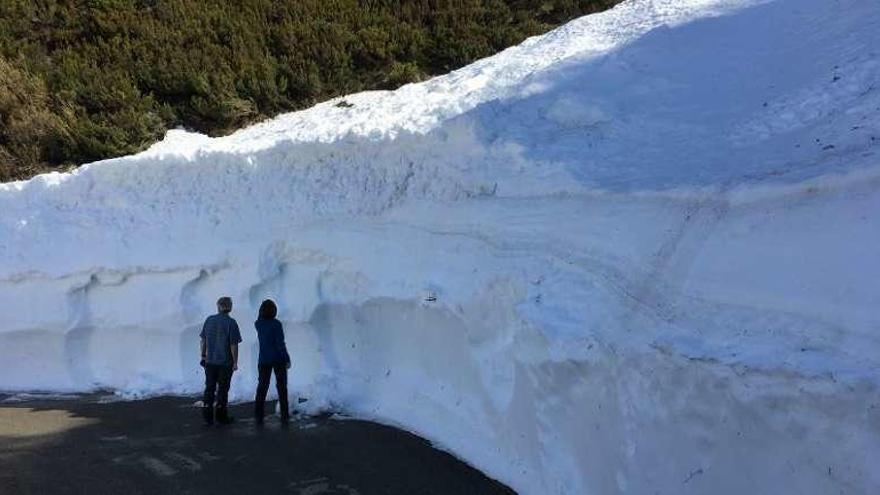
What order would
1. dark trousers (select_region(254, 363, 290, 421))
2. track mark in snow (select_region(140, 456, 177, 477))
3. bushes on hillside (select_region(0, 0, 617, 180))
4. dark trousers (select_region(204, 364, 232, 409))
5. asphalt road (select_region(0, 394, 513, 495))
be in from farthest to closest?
bushes on hillside (select_region(0, 0, 617, 180)), dark trousers (select_region(204, 364, 232, 409)), dark trousers (select_region(254, 363, 290, 421)), track mark in snow (select_region(140, 456, 177, 477)), asphalt road (select_region(0, 394, 513, 495))

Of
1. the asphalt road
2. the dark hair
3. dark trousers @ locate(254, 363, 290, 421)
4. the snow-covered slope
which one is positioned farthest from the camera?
the dark hair

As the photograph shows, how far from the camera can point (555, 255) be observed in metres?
8.56

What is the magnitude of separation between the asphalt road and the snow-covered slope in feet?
1.88

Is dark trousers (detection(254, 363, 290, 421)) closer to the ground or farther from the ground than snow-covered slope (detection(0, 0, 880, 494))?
closer to the ground

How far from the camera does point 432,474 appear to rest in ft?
26.7

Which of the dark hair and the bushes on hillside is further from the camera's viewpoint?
the bushes on hillside

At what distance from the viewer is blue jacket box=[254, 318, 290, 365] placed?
34.1ft

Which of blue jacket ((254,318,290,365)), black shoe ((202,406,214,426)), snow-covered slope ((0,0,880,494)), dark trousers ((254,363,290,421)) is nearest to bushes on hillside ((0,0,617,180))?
snow-covered slope ((0,0,880,494))

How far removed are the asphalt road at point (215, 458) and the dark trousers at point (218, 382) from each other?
323mm

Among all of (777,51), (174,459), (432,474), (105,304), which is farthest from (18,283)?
(777,51)

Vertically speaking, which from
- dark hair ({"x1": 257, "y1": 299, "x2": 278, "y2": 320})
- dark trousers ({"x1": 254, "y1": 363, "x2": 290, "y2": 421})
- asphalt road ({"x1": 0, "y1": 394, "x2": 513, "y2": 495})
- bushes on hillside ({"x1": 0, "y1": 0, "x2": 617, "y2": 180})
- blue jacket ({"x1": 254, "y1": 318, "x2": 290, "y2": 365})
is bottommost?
asphalt road ({"x1": 0, "y1": 394, "x2": 513, "y2": 495})

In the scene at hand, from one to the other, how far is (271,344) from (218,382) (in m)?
0.99

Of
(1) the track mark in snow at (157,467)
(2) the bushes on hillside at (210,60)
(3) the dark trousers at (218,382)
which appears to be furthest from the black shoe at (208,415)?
(2) the bushes on hillside at (210,60)

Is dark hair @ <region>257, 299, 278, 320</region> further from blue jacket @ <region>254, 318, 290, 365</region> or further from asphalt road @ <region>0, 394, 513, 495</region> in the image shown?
asphalt road @ <region>0, 394, 513, 495</region>
